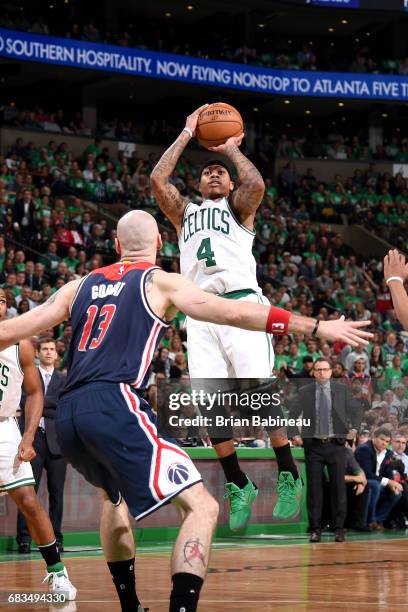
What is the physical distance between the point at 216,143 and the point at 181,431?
755 cm

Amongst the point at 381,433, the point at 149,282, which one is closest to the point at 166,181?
the point at 149,282

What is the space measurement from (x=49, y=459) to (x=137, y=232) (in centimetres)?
730

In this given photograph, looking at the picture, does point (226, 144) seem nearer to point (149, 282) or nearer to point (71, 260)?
point (149, 282)

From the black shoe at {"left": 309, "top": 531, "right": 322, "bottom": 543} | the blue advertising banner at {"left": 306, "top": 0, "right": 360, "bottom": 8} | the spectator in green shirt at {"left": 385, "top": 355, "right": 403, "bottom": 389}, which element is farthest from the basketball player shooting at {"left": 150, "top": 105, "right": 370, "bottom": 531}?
the blue advertising banner at {"left": 306, "top": 0, "right": 360, "bottom": 8}

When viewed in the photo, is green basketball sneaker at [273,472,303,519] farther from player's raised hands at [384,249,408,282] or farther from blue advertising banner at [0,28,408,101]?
blue advertising banner at [0,28,408,101]

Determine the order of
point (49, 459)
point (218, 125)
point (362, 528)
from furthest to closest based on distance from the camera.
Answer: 1. point (362, 528)
2. point (49, 459)
3. point (218, 125)

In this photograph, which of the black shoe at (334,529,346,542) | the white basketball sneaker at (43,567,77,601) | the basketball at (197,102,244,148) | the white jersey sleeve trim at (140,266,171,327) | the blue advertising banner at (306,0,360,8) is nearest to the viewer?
the white jersey sleeve trim at (140,266,171,327)

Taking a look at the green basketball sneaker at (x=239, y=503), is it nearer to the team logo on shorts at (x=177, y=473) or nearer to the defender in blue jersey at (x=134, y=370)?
the defender in blue jersey at (x=134, y=370)

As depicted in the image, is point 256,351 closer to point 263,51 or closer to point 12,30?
point 12,30

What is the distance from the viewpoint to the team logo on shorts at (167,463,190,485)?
6.24m

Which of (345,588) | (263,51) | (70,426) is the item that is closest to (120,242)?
(70,426)

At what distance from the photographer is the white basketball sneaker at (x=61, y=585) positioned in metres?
9.40

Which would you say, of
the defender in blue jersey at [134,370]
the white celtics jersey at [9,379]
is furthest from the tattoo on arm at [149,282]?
the white celtics jersey at [9,379]

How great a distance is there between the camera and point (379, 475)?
17219mm
